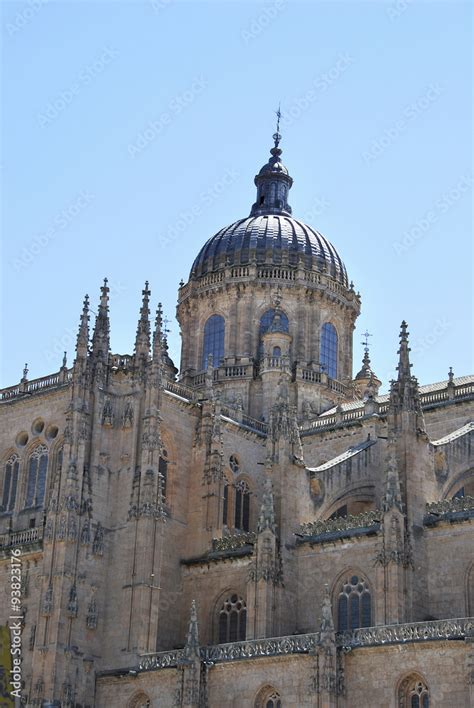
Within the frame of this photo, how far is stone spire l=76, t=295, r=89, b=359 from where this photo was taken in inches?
1938

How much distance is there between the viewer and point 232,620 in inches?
1832

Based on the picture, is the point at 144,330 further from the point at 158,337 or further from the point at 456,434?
the point at 456,434

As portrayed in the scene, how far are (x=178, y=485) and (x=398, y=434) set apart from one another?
412 inches

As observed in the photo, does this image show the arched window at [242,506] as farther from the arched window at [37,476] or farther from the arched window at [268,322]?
the arched window at [268,322]

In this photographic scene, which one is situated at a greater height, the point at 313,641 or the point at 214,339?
the point at 214,339

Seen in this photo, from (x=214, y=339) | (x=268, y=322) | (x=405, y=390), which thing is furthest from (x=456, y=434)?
(x=214, y=339)

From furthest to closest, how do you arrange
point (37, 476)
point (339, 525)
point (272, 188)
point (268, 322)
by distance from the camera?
point (272, 188)
point (268, 322)
point (37, 476)
point (339, 525)

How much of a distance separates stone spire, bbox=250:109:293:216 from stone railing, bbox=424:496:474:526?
27700 mm

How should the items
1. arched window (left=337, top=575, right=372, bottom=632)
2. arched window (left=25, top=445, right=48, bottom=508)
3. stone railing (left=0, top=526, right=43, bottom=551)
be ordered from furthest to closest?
arched window (left=25, top=445, right=48, bottom=508) → stone railing (left=0, top=526, right=43, bottom=551) → arched window (left=337, top=575, right=372, bottom=632)

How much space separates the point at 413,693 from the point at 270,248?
103 ft

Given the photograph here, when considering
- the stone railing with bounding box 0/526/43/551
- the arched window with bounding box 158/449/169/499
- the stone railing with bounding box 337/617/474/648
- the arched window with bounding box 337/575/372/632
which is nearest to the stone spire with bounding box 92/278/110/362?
the arched window with bounding box 158/449/169/499

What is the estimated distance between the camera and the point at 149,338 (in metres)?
50.3

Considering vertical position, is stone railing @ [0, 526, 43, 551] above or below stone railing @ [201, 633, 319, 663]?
above

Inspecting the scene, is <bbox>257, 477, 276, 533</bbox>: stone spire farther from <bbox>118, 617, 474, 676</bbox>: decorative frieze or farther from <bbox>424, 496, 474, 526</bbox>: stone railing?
<bbox>424, 496, 474, 526</bbox>: stone railing
